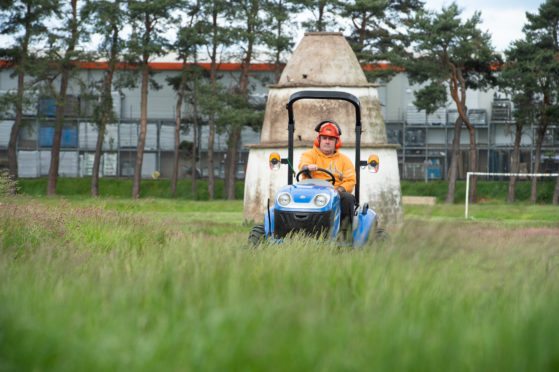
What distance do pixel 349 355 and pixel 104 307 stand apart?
1423 mm

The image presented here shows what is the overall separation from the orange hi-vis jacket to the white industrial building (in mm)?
44290

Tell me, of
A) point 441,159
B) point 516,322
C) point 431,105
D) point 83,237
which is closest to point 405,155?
point 441,159

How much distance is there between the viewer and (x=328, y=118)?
2186cm

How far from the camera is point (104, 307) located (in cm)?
383

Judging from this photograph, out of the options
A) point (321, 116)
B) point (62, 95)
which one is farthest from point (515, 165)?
point (321, 116)

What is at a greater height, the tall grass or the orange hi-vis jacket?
the orange hi-vis jacket

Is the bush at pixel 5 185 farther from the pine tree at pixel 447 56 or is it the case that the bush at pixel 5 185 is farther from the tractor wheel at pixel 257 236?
the pine tree at pixel 447 56

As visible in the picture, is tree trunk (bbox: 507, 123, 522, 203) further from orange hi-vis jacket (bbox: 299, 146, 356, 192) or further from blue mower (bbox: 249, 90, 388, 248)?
blue mower (bbox: 249, 90, 388, 248)

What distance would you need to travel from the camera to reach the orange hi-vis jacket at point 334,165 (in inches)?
348

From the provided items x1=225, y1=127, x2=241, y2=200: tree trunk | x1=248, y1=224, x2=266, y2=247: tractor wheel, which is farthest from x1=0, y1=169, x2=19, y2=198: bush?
x1=225, y1=127, x2=241, y2=200: tree trunk

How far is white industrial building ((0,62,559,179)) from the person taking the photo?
53.8 meters

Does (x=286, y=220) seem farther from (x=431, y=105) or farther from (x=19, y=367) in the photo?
(x=431, y=105)

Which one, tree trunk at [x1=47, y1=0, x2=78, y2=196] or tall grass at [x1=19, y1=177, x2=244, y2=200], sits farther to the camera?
tall grass at [x1=19, y1=177, x2=244, y2=200]

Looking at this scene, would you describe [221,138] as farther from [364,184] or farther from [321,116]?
[321,116]
